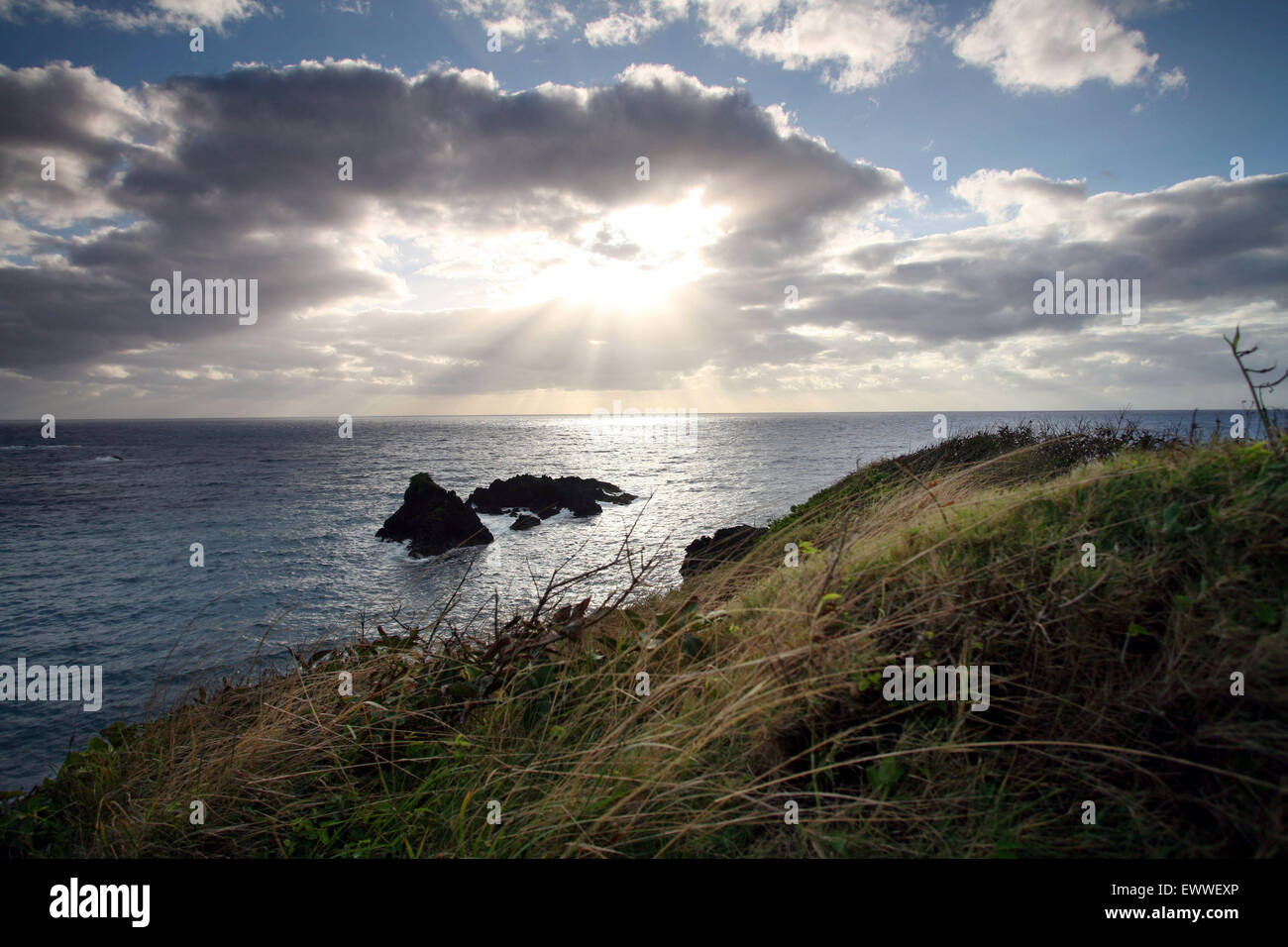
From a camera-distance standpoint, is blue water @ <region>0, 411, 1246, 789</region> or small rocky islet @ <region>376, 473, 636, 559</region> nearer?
blue water @ <region>0, 411, 1246, 789</region>

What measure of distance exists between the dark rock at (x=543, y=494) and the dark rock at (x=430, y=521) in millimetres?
7041

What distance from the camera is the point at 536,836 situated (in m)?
2.22

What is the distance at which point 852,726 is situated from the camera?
236 centimetres

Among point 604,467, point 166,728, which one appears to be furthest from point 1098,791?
point 604,467

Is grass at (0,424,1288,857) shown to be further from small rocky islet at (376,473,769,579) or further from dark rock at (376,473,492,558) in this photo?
dark rock at (376,473,492,558)

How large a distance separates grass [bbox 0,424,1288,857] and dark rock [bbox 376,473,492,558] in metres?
25.9

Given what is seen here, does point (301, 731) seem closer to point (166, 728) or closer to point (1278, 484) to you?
point (166, 728)

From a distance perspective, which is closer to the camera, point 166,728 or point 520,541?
point 166,728

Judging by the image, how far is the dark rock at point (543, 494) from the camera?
1476 inches

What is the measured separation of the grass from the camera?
191cm

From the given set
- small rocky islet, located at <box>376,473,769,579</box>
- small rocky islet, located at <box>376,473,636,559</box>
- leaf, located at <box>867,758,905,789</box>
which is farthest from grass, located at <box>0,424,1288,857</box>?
small rocky islet, located at <box>376,473,636,559</box>

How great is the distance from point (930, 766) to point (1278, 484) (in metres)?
1.97
